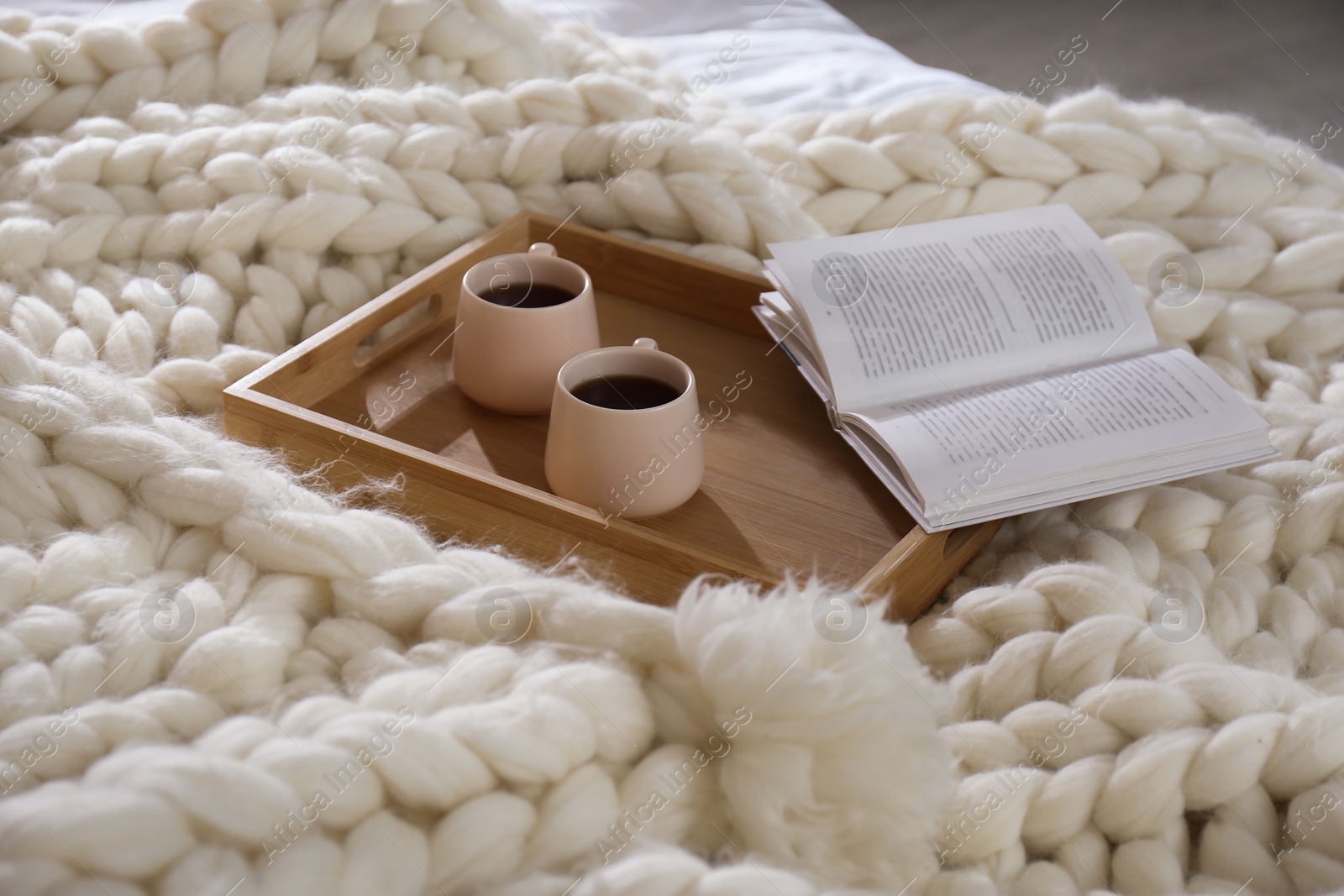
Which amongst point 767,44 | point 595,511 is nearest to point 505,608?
point 595,511

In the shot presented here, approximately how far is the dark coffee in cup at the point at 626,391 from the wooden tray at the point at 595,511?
0.27ft

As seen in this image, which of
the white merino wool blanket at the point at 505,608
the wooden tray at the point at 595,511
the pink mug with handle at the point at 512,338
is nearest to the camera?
the white merino wool blanket at the point at 505,608

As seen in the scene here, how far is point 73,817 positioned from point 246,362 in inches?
20.0

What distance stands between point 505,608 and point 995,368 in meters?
0.52

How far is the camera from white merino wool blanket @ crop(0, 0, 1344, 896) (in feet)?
1.94

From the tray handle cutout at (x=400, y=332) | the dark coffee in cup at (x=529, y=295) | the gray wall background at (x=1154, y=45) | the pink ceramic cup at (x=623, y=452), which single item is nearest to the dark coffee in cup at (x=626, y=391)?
the pink ceramic cup at (x=623, y=452)

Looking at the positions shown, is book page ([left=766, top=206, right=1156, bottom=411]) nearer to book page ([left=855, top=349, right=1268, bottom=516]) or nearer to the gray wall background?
book page ([left=855, top=349, right=1268, bottom=516])

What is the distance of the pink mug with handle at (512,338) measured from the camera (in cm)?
94

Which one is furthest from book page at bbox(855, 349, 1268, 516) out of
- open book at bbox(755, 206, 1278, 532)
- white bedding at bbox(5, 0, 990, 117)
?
white bedding at bbox(5, 0, 990, 117)

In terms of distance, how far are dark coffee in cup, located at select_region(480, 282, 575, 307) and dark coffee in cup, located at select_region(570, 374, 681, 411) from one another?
0.13m

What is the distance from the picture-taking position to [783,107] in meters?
1.38

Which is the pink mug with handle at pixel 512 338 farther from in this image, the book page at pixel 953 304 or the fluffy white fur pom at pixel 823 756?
the fluffy white fur pom at pixel 823 756

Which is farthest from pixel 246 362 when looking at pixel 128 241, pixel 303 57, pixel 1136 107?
pixel 1136 107

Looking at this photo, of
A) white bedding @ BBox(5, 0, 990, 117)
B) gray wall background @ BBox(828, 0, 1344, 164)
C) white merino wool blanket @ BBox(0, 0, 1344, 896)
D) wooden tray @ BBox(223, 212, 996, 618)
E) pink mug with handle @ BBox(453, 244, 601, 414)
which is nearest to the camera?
white merino wool blanket @ BBox(0, 0, 1344, 896)
